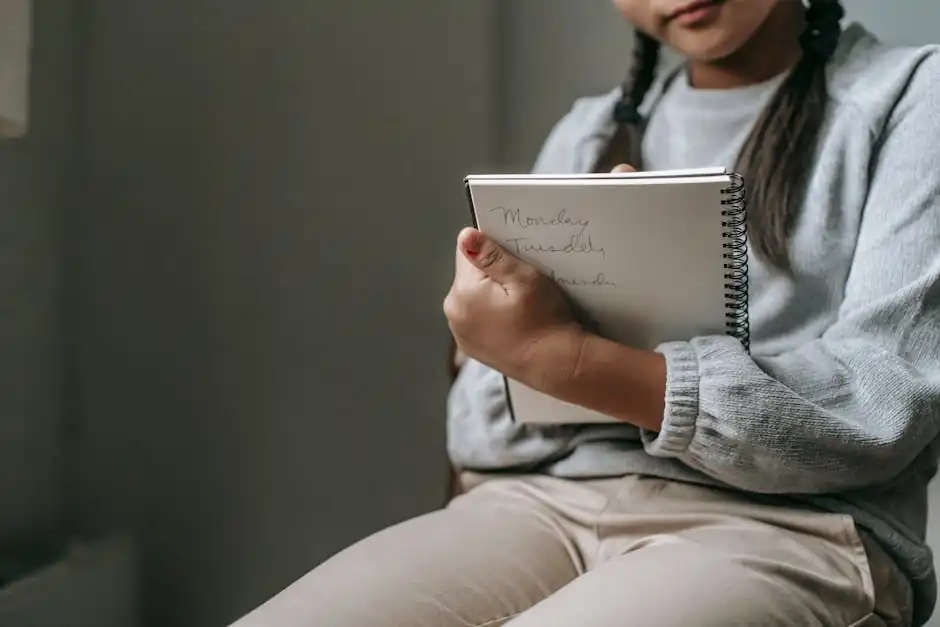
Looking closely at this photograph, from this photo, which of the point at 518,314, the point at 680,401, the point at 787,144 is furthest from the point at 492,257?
the point at 787,144

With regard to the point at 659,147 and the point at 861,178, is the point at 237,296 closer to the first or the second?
the point at 659,147

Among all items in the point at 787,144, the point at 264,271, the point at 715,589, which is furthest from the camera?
the point at 264,271

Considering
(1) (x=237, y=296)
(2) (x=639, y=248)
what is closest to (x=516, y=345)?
(2) (x=639, y=248)

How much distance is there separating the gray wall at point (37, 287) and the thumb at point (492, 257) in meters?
0.50

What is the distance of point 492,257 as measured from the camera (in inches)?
23.7

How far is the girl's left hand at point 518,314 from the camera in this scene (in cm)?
60

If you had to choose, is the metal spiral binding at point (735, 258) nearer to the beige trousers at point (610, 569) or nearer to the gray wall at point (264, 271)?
the beige trousers at point (610, 569)

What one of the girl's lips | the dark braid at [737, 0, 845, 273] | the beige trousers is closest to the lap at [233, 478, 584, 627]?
the beige trousers

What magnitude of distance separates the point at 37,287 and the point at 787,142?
26.9 inches

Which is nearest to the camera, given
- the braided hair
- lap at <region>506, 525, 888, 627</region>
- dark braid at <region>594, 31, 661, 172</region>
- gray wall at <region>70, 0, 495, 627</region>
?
lap at <region>506, 525, 888, 627</region>

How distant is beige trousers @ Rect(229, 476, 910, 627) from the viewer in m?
0.54

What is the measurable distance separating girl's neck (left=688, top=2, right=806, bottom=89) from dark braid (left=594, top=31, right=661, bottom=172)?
0.09 metres

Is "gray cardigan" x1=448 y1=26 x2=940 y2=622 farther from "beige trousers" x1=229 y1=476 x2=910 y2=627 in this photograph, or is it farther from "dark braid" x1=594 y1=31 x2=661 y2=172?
"dark braid" x1=594 y1=31 x2=661 y2=172

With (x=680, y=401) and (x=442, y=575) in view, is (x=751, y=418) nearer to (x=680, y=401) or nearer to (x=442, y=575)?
(x=680, y=401)
